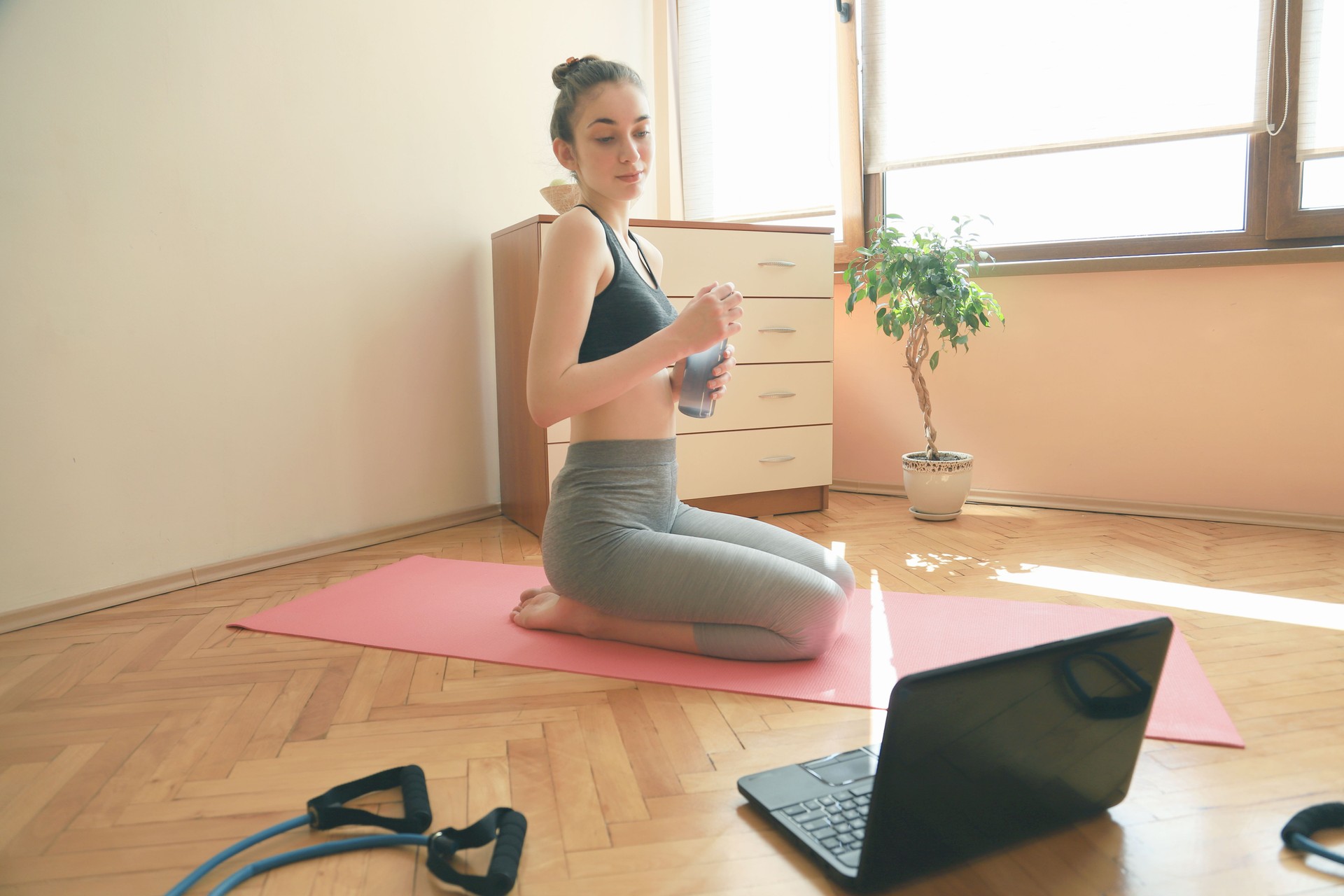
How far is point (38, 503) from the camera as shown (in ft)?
6.18

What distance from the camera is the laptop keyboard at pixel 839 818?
93 centimetres

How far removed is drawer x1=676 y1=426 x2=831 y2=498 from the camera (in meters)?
2.62

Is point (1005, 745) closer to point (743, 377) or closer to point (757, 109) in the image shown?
point (743, 377)

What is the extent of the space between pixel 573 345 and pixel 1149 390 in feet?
6.67

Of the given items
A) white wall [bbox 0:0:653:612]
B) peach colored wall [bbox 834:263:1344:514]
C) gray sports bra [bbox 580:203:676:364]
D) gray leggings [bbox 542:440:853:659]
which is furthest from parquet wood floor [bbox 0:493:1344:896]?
peach colored wall [bbox 834:263:1344:514]

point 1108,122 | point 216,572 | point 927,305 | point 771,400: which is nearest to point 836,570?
point 771,400

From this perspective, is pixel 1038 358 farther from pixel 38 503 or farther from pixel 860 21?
pixel 38 503

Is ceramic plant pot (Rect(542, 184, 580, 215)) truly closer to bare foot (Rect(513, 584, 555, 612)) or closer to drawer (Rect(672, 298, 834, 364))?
drawer (Rect(672, 298, 834, 364))

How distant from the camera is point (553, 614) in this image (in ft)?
5.49

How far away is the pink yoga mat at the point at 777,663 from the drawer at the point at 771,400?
0.80 meters

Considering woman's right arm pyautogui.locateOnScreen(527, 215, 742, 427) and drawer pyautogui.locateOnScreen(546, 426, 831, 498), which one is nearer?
woman's right arm pyautogui.locateOnScreen(527, 215, 742, 427)

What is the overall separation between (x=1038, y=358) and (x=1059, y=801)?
217 cm

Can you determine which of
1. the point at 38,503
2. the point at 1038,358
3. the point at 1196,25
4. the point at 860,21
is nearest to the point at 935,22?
the point at 860,21

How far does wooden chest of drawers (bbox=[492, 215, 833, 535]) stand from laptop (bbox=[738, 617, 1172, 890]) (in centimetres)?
167
